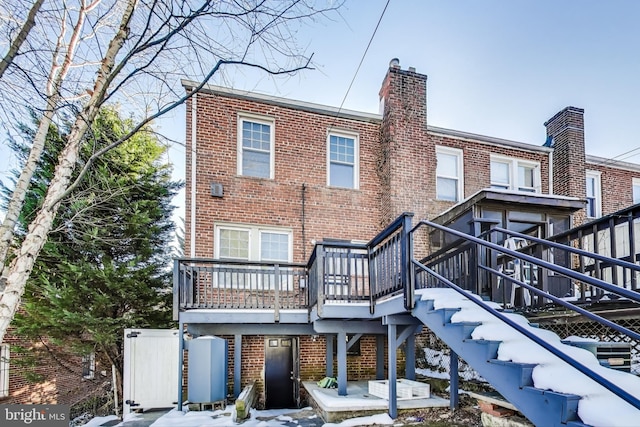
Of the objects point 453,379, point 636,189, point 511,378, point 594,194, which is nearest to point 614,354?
point 511,378

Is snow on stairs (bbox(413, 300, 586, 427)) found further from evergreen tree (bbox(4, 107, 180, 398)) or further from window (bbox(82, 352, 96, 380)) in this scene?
window (bbox(82, 352, 96, 380))

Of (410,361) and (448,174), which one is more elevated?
(448,174)

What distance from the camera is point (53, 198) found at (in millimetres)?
4055

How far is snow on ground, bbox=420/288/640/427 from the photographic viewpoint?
7.12 feet

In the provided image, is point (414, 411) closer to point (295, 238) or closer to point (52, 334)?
point (295, 238)

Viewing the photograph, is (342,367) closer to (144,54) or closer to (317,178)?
(317,178)

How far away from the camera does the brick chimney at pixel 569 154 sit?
1070 centimetres

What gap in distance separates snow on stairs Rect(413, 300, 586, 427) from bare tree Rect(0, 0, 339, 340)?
3512mm

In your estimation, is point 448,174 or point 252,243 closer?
point 252,243

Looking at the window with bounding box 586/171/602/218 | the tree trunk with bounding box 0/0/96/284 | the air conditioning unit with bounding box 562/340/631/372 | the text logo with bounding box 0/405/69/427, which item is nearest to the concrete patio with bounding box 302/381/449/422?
the air conditioning unit with bounding box 562/340/631/372

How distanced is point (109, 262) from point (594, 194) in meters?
14.5

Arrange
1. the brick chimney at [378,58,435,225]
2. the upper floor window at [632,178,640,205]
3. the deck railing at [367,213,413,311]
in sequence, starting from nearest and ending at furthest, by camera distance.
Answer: the deck railing at [367,213,413,311], the brick chimney at [378,58,435,225], the upper floor window at [632,178,640,205]

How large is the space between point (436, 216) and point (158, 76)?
750 centimetres

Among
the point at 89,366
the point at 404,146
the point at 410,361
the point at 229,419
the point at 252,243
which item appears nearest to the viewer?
the point at 229,419
